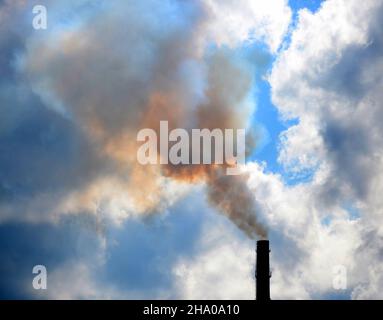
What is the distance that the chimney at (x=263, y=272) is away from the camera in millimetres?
18688

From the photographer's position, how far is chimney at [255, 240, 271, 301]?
61.3 ft

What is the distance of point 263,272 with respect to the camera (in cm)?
1920

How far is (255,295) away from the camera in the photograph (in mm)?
18891
